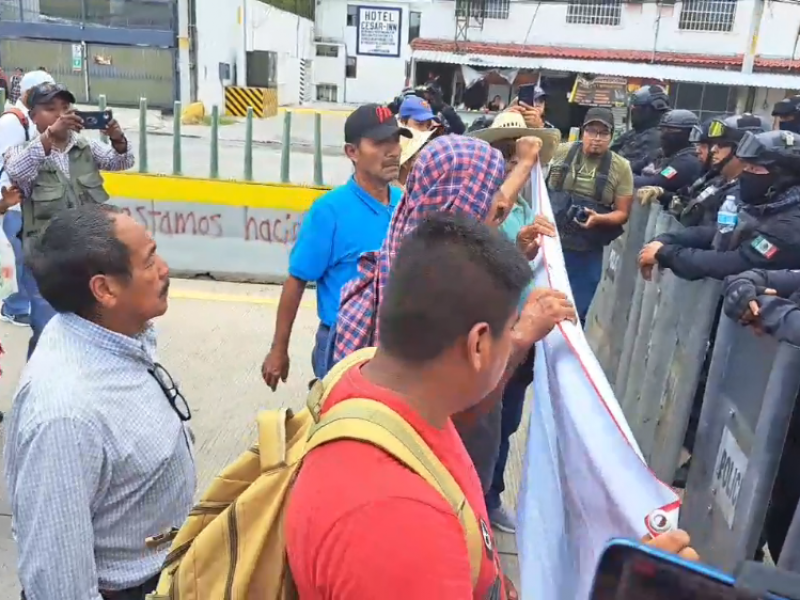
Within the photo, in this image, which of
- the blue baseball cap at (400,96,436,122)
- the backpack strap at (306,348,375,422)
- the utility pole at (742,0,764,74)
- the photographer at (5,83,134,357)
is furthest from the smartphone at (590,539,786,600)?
the utility pole at (742,0,764,74)

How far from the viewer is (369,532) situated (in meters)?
1.00

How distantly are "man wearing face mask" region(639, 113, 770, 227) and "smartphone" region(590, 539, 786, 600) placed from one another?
11.4 feet

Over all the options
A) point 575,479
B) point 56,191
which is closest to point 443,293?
point 575,479

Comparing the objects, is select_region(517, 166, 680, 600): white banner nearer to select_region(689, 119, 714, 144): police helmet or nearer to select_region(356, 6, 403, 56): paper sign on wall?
select_region(689, 119, 714, 144): police helmet

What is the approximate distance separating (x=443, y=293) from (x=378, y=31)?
4201 centimetres

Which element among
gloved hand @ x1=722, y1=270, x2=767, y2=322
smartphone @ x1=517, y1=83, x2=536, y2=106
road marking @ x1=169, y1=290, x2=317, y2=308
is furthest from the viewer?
road marking @ x1=169, y1=290, x2=317, y2=308

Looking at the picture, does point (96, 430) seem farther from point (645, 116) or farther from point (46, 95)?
point (645, 116)

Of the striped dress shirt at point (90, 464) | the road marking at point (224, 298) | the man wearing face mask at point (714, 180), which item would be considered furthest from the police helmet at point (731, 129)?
the striped dress shirt at point (90, 464)

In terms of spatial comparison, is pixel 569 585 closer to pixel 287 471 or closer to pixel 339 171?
pixel 287 471

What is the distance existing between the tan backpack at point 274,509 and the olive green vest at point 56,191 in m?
3.00

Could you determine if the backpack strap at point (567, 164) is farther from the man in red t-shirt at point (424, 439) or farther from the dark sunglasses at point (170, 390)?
the man in red t-shirt at point (424, 439)

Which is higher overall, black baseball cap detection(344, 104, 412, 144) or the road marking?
black baseball cap detection(344, 104, 412, 144)

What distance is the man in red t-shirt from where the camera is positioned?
3.27 ft

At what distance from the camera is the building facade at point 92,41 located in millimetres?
23359
